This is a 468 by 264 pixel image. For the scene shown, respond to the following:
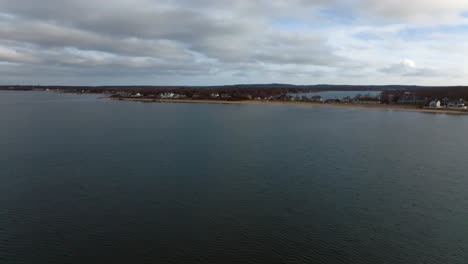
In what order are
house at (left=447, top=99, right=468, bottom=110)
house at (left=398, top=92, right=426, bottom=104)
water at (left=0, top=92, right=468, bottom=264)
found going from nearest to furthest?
water at (left=0, top=92, right=468, bottom=264), house at (left=447, top=99, right=468, bottom=110), house at (left=398, top=92, right=426, bottom=104)

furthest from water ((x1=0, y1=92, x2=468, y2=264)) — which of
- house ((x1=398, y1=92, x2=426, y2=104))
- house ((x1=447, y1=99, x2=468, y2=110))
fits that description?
house ((x1=398, y1=92, x2=426, y2=104))

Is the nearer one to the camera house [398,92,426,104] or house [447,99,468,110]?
house [447,99,468,110]

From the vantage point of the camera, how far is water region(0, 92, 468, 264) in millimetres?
10336

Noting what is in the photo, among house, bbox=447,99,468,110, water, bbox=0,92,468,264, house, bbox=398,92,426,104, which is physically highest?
house, bbox=398,92,426,104

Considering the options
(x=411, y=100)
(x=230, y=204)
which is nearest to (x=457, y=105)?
(x=411, y=100)

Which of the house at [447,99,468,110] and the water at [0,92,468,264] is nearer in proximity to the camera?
the water at [0,92,468,264]

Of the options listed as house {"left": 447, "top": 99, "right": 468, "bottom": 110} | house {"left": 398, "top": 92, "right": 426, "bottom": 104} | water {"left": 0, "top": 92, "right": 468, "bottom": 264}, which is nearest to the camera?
water {"left": 0, "top": 92, "right": 468, "bottom": 264}

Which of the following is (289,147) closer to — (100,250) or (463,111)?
(100,250)

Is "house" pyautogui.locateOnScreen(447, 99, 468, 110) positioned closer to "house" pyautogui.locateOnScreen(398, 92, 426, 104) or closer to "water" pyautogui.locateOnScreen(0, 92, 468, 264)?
"house" pyautogui.locateOnScreen(398, 92, 426, 104)

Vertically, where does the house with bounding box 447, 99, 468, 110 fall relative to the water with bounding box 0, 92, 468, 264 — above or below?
above

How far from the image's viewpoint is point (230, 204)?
13.7 m

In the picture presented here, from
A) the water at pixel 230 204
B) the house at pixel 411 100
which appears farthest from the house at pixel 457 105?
the water at pixel 230 204

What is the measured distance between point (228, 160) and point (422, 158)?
1276 centimetres

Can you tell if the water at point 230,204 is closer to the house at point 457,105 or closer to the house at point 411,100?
the house at point 457,105
